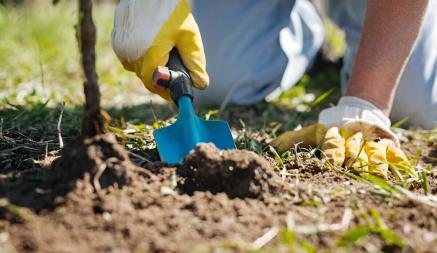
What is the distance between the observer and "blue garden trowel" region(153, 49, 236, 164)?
152 centimetres

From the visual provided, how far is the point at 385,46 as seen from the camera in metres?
1.92

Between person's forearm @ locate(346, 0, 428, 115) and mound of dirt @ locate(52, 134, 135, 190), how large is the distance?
38.7 inches


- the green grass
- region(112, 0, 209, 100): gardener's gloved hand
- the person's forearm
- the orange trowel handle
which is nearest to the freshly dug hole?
the orange trowel handle

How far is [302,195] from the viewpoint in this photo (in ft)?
4.28

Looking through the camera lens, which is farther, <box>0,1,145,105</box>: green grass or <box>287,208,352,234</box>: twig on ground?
<box>0,1,145,105</box>: green grass

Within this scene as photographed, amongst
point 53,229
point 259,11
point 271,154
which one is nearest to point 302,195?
point 271,154

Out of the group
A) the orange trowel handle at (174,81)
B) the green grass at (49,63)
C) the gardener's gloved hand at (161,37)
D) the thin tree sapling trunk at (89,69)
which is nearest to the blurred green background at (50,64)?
the green grass at (49,63)

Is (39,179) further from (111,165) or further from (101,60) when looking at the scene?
(101,60)

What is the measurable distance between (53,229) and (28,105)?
3.95ft

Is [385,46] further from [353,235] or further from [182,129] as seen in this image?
[353,235]

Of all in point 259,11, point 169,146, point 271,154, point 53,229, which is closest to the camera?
point 53,229

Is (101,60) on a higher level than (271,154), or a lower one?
higher

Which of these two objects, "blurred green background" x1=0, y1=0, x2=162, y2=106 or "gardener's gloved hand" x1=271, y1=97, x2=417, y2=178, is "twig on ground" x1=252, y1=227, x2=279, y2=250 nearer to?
"gardener's gloved hand" x1=271, y1=97, x2=417, y2=178

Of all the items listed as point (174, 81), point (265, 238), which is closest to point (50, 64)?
point (174, 81)
